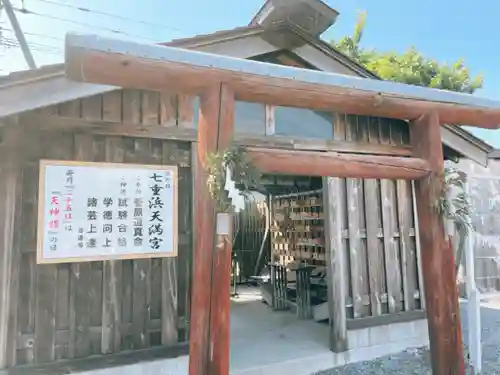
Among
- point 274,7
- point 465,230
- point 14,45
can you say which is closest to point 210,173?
point 465,230

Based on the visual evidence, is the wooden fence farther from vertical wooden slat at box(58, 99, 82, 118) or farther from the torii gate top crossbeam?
vertical wooden slat at box(58, 99, 82, 118)

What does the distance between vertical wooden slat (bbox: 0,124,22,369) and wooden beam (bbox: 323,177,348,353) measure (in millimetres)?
3224

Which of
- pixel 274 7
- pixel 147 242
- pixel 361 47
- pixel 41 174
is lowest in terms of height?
pixel 147 242

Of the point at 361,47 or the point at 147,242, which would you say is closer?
the point at 147,242

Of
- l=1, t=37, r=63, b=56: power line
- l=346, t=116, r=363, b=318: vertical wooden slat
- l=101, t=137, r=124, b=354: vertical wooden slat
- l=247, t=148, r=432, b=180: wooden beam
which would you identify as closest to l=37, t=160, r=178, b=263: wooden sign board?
l=101, t=137, r=124, b=354: vertical wooden slat

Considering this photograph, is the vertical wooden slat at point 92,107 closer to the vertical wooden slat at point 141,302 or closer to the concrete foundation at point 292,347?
the vertical wooden slat at point 141,302

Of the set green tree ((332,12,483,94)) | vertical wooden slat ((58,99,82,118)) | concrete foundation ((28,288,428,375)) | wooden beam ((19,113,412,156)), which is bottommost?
concrete foundation ((28,288,428,375))

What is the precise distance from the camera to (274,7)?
4.47 metres

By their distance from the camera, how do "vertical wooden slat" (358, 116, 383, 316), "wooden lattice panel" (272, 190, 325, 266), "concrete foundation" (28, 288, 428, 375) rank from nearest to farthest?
1. "concrete foundation" (28, 288, 428, 375)
2. "vertical wooden slat" (358, 116, 383, 316)
3. "wooden lattice panel" (272, 190, 325, 266)

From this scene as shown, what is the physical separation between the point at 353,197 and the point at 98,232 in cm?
297

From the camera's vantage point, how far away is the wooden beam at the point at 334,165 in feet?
9.01

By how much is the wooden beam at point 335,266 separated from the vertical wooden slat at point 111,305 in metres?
2.39

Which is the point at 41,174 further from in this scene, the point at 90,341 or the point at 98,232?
the point at 90,341

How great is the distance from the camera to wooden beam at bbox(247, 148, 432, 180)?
2.75m
